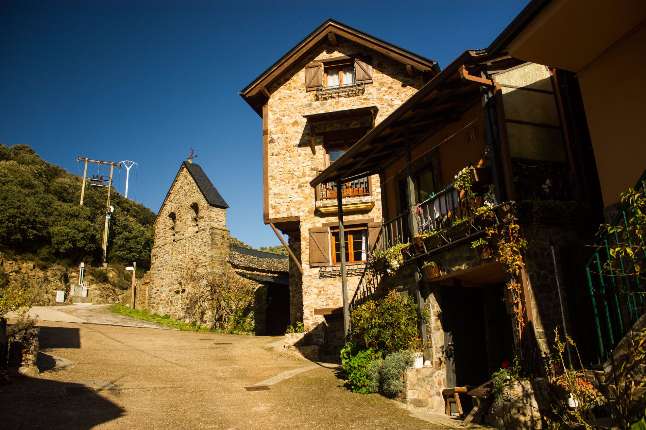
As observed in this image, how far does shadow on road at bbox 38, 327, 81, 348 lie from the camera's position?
14.4 meters

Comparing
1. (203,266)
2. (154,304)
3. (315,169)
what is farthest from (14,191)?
(315,169)

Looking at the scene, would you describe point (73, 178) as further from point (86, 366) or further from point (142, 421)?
point (142, 421)

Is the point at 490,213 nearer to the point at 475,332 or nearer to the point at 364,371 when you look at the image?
the point at 475,332

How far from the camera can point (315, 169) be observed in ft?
62.6

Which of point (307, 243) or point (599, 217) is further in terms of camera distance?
point (307, 243)

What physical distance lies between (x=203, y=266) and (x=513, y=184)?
64.2 ft

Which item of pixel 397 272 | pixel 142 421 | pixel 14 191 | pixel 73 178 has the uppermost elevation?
pixel 73 178

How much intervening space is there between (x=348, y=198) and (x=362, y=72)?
5.13 m

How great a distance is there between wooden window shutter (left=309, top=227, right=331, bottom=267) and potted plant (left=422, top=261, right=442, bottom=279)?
8.33m

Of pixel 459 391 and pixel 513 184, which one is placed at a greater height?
pixel 513 184

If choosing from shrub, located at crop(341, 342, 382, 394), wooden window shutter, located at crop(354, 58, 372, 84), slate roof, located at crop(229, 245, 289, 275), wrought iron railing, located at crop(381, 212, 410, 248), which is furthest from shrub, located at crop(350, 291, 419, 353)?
slate roof, located at crop(229, 245, 289, 275)

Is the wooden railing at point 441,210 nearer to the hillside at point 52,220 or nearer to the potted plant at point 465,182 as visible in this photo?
the potted plant at point 465,182

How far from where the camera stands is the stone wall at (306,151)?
18.3m

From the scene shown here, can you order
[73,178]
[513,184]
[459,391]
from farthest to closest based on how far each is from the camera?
[73,178] → [459,391] → [513,184]
